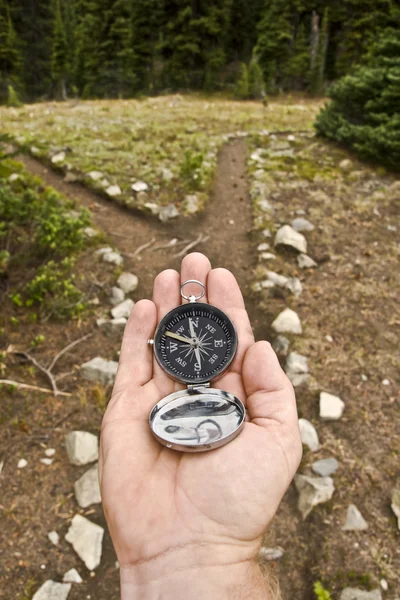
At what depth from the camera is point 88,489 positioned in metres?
4.26

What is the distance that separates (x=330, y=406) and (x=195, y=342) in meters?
2.42

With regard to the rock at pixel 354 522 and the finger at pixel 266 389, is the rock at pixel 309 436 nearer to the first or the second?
the rock at pixel 354 522

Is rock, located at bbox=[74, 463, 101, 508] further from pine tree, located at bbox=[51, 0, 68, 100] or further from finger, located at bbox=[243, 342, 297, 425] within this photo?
pine tree, located at bbox=[51, 0, 68, 100]

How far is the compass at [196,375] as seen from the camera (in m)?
2.79

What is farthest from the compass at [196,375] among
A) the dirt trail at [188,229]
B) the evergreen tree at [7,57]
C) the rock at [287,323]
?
the evergreen tree at [7,57]

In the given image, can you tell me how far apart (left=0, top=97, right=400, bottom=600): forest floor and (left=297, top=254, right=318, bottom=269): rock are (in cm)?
12

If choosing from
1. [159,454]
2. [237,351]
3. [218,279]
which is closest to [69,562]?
[159,454]

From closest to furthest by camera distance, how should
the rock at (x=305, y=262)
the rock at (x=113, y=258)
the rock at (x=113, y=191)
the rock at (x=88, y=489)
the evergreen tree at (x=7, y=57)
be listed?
the rock at (x=88, y=489) → the rock at (x=113, y=258) → the rock at (x=305, y=262) → the rock at (x=113, y=191) → the evergreen tree at (x=7, y=57)

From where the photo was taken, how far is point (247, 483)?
2.57 metres

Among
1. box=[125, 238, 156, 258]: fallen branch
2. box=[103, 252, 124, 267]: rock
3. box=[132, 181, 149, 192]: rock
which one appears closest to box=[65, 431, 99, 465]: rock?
box=[103, 252, 124, 267]: rock

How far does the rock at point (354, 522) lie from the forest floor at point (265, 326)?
0.06m

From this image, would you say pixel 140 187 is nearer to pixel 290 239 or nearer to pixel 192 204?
pixel 192 204

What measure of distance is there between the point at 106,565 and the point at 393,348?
453 centimetres

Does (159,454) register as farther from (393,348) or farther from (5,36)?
(5,36)
